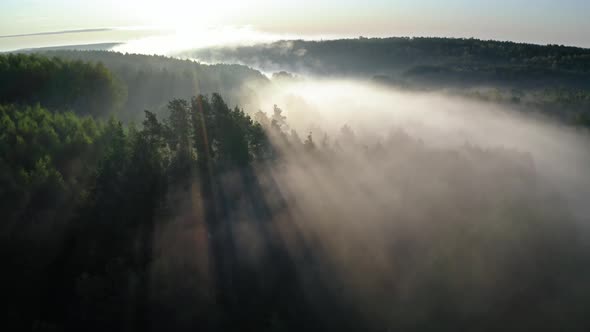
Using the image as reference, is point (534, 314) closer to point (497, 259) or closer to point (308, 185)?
point (497, 259)

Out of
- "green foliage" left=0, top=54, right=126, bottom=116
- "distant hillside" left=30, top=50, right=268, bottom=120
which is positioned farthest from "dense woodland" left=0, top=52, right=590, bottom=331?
"distant hillside" left=30, top=50, right=268, bottom=120

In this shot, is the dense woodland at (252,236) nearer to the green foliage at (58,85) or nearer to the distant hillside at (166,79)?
the green foliage at (58,85)

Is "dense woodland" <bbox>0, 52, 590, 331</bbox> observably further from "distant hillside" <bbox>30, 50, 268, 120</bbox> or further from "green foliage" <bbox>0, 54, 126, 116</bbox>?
"distant hillside" <bbox>30, 50, 268, 120</bbox>

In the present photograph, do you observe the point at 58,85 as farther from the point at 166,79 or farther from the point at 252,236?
the point at 252,236

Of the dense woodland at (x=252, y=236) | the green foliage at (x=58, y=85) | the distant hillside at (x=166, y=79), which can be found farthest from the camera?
the distant hillside at (x=166, y=79)

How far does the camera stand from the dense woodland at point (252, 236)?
31.9m

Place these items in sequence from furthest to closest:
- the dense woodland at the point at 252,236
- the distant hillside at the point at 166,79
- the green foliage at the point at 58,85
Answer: the distant hillside at the point at 166,79 → the green foliage at the point at 58,85 → the dense woodland at the point at 252,236

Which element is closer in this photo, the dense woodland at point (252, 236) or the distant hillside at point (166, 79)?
the dense woodland at point (252, 236)

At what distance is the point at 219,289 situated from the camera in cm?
3528

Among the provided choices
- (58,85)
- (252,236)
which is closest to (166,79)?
(58,85)

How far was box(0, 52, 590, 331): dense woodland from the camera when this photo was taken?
31.9 m

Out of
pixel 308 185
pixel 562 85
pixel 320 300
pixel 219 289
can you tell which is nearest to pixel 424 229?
pixel 308 185

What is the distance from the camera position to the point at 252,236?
41.1 m

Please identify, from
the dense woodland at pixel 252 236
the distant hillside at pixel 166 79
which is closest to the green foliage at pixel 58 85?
the dense woodland at pixel 252 236
